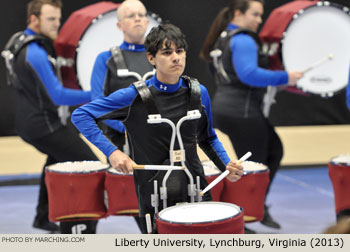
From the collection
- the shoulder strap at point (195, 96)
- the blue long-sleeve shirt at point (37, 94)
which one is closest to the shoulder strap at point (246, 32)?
the blue long-sleeve shirt at point (37, 94)

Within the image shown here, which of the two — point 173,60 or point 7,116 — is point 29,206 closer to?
point 7,116

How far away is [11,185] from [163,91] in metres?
3.93

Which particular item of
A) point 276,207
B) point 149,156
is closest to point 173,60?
point 149,156

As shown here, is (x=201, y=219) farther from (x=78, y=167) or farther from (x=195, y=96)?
(x=78, y=167)

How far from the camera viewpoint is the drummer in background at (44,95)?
4117mm

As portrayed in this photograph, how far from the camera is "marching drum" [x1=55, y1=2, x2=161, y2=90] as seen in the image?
4035 mm

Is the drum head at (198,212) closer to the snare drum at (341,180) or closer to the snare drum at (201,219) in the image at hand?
the snare drum at (201,219)

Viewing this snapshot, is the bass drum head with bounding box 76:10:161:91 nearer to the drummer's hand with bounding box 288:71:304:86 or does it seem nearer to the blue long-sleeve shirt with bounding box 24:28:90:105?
the blue long-sleeve shirt with bounding box 24:28:90:105

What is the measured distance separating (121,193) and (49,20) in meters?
1.29

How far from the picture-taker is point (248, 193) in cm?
376

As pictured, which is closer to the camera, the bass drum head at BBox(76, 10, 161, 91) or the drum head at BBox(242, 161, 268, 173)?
the drum head at BBox(242, 161, 268, 173)

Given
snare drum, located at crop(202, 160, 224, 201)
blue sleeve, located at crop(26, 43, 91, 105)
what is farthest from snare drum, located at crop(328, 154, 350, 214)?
blue sleeve, located at crop(26, 43, 91, 105)

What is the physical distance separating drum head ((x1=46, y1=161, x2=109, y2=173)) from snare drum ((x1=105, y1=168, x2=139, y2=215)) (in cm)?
12

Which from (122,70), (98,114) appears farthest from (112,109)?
(122,70)
